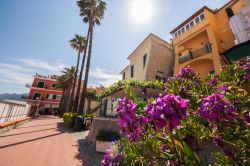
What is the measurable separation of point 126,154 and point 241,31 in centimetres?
1335

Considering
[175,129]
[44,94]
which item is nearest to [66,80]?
[44,94]

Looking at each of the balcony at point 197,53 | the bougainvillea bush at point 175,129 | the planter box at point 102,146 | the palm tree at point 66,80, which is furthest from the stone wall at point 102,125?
the palm tree at point 66,80

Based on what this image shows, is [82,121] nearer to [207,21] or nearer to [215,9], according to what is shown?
[207,21]

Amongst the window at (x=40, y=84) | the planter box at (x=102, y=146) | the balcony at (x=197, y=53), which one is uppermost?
the window at (x=40, y=84)

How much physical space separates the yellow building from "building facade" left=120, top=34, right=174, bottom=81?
211 cm

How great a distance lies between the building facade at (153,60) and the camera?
1705 centimetres

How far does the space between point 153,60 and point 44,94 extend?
43863 millimetres

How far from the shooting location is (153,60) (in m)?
17.4

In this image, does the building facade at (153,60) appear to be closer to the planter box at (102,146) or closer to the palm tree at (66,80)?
the planter box at (102,146)

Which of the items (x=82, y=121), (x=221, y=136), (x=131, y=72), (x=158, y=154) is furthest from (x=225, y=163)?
(x=131, y=72)

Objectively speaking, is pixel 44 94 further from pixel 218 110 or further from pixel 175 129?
pixel 218 110

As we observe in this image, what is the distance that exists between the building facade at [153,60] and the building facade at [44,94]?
120ft

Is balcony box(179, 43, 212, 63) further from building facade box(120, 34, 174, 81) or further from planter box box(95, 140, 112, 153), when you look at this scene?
planter box box(95, 140, 112, 153)

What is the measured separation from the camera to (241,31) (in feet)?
33.8
